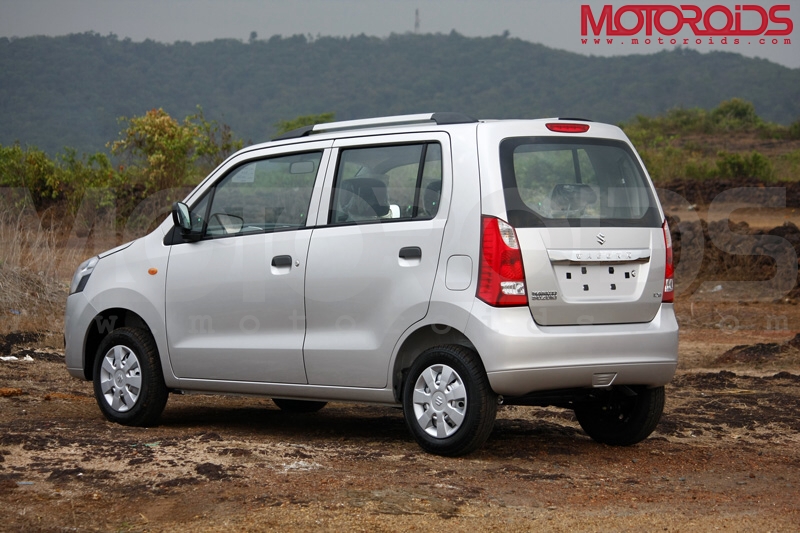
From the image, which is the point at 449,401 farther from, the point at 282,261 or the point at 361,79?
the point at 361,79

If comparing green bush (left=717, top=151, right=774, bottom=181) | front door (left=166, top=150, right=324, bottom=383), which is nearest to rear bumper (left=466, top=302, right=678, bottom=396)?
front door (left=166, top=150, right=324, bottom=383)

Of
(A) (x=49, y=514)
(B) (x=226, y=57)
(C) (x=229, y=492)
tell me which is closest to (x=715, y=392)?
(C) (x=229, y=492)

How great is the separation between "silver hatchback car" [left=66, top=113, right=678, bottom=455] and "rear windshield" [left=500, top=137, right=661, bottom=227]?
1 cm

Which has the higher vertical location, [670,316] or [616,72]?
[616,72]

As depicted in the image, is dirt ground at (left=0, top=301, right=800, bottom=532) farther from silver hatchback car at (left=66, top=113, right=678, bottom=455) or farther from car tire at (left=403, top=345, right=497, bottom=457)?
silver hatchback car at (left=66, top=113, right=678, bottom=455)

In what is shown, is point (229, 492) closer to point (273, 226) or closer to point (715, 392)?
point (273, 226)

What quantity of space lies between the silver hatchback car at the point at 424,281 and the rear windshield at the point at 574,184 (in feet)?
0.04

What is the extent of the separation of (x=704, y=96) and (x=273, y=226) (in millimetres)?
100505

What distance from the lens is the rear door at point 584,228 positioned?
623 cm

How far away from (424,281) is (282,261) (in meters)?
1.14

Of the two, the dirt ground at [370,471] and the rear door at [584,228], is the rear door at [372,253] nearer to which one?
the rear door at [584,228]

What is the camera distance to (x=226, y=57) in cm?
11175

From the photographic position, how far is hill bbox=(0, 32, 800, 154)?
88.9 meters

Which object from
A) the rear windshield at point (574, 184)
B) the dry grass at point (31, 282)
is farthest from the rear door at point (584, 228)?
the dry grass at point (31, 282)
